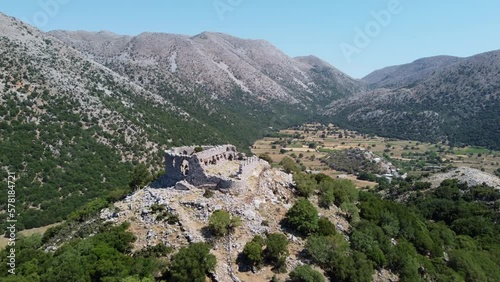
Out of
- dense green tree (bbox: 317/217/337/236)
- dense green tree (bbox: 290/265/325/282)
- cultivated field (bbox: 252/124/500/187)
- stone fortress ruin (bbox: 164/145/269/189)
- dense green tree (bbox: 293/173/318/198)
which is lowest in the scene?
cultivated field (bbox: 252/124/500/187)

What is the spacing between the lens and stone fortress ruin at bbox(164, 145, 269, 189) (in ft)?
152

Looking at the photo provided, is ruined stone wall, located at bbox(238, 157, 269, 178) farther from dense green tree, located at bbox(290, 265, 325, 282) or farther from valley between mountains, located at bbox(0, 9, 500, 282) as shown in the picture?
dense green tree, located at bbox(290, 265, 325, 282)

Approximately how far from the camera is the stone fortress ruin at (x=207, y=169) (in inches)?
1827

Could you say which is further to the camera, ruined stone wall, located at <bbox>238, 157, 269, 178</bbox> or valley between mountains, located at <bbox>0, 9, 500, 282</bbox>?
ruined stone wall, located at <bbox>238, 157, 269, 178</bbox>

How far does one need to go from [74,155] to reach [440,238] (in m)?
70.9

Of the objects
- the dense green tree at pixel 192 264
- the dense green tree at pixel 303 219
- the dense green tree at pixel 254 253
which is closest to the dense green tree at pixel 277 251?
the dense green tree at pixel 254 253

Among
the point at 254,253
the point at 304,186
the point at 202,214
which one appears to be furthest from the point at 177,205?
the point at 304,186

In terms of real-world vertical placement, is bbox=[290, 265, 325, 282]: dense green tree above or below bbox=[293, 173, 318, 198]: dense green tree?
below

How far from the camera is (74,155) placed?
271 feet

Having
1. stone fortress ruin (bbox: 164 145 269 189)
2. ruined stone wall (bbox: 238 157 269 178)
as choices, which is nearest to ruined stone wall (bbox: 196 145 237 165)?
stone fortress ruin (bbox: 164 145 269 189)

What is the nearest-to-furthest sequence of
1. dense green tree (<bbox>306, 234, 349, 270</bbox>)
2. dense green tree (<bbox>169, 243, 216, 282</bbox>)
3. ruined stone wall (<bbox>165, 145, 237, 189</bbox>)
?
dense green tree (<bbox>169, 243, 216, 282</bbox>) < dense green tree (<bbox>306, 234, 349, 270</bbox>) < ruined stone wall (<bbox>165, 145, 237, 189</bbox>)

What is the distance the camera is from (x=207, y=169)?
4972 cm

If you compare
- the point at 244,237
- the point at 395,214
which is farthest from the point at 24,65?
the point at 395,214

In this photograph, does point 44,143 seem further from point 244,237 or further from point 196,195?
point 244,237
